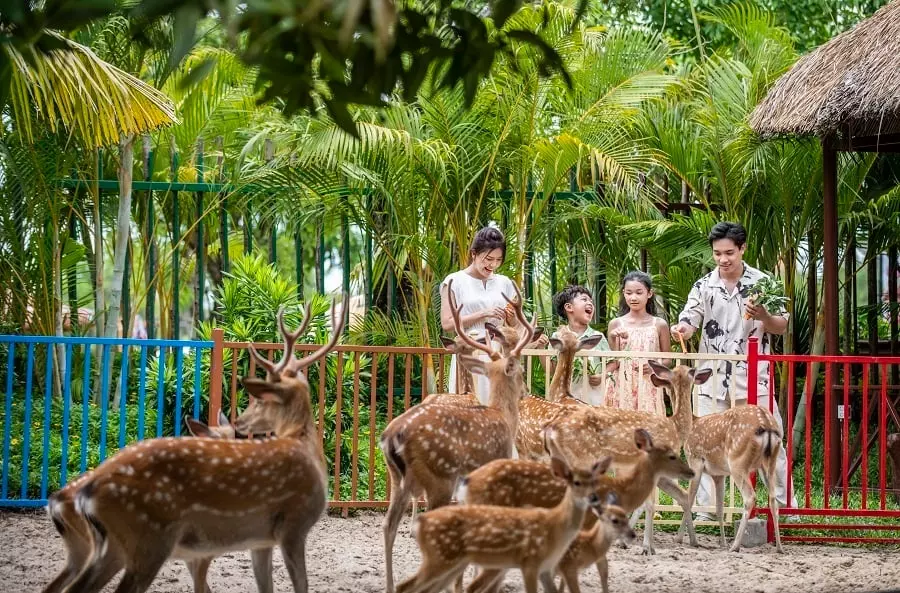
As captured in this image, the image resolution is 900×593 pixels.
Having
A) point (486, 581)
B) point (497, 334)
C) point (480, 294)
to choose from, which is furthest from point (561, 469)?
point (480, 294)

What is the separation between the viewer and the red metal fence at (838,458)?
8328mm

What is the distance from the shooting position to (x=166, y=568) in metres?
7.44

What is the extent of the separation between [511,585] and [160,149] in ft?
23.7

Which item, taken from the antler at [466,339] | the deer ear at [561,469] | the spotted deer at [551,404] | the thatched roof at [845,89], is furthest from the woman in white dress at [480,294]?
the deer ear at [561,469]

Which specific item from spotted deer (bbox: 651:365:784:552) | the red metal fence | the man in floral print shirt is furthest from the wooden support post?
spotted deer (bbox: 651:365:784:552)

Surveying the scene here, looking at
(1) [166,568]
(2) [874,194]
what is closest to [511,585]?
(1) [166,568]

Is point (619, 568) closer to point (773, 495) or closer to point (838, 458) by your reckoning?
point (773, 495)

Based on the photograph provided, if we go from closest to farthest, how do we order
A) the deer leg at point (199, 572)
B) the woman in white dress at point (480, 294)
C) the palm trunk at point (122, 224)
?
1. the deer leg at point (199, 572)
2. the woman in white dress at point (480, 294)
3. the palm trunk at point (122, 224)

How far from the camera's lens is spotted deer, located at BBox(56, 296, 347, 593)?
17.0 ft

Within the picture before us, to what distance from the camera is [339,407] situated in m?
8.96

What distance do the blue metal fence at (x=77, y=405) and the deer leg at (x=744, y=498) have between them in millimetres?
3669

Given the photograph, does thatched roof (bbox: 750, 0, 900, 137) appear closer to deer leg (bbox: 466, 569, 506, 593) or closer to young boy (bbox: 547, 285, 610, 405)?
young boy (bbox: 547, 285, 610, 405)

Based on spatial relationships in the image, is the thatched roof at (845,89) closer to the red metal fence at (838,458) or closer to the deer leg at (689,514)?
the red metal fence at (838,458)

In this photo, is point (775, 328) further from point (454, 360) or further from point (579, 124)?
point (579, 124)
